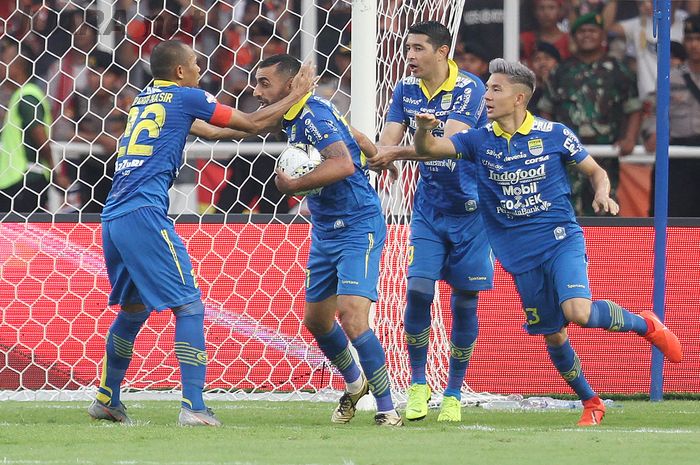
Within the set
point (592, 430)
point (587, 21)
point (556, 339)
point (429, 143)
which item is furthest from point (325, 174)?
point (587, 21)

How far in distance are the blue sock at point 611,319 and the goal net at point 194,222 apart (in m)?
1.86

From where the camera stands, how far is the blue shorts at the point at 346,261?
6.84 meters

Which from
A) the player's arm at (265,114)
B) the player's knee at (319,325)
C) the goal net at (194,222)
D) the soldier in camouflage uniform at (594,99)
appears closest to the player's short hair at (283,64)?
the player's arm at (265,114)

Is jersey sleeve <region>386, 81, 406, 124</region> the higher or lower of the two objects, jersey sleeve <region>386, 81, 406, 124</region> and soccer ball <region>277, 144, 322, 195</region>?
the higher

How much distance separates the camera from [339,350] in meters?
7.19

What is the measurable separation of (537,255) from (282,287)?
8.51 feet

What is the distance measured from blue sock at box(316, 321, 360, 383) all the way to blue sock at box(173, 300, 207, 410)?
0.77 meters

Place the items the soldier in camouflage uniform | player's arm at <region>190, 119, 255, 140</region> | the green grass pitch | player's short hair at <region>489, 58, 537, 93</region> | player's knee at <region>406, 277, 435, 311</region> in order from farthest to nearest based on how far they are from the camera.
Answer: the soldier in camouflage uniform, player's knee at <region>406, 277, 435, 311</region>, player's arm at <region>190, 119, 255, 140</region>, player's short hair at <region>489, 58, 537, 93</region>, the green grass pitch

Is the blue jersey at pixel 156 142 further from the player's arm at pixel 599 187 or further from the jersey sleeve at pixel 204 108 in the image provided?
the player's arm at pixel 599 187

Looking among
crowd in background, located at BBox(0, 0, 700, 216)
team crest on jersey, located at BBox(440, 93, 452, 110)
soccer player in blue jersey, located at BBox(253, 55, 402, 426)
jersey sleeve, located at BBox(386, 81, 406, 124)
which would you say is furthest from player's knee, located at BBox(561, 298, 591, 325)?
crowd in background, located at BBox(0, 0, 700, 216)

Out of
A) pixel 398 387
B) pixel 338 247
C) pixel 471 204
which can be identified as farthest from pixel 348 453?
pixel 398 387

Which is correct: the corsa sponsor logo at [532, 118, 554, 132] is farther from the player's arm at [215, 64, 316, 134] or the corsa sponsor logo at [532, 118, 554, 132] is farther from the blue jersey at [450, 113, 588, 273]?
the player's arm at [215, 64, 316, 134]

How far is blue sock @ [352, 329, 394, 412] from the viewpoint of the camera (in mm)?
6844

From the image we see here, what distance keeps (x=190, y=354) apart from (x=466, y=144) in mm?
1891
